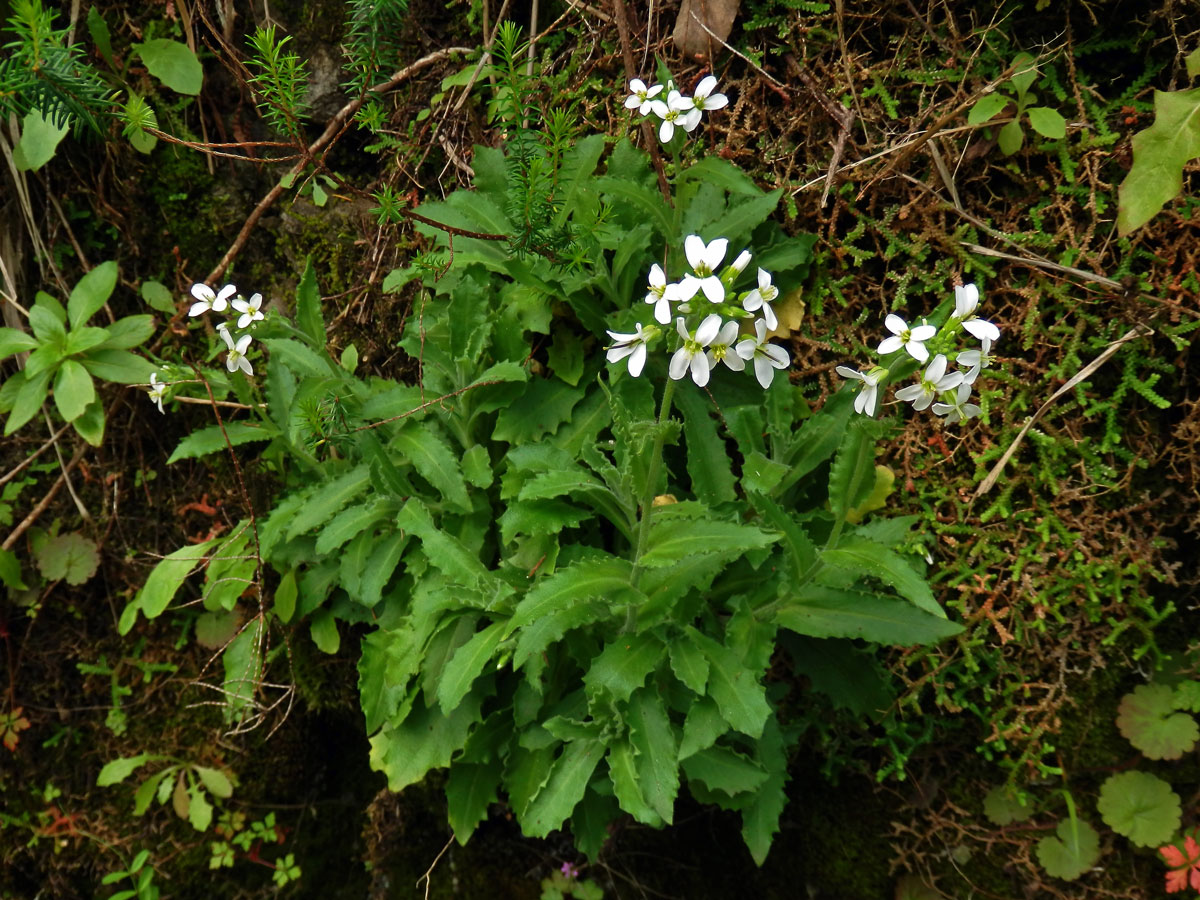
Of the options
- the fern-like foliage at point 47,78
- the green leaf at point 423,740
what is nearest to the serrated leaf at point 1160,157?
the green leaf at point 423,740

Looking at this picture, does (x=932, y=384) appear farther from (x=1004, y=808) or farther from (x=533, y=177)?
(x=1004, y=808)

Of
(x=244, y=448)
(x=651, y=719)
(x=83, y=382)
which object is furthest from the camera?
(x=244, y=448)

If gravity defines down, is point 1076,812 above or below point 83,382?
below

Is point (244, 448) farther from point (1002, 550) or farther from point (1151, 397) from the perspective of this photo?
point (1151, 397)

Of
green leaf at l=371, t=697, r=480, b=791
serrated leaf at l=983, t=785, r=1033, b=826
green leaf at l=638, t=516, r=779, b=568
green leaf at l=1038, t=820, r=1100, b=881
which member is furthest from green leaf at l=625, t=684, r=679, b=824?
green leaf at l=1038, t=820, r=1100, b=881

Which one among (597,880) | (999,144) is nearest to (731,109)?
(999,144)

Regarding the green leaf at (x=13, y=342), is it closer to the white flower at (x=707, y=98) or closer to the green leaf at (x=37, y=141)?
the green leaf at (x=37, y=141)
